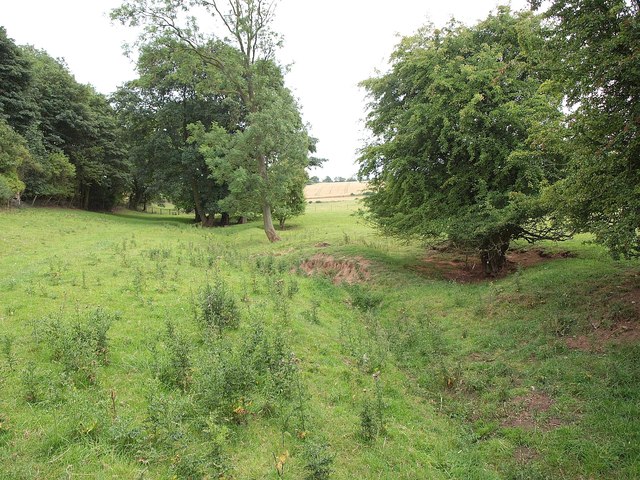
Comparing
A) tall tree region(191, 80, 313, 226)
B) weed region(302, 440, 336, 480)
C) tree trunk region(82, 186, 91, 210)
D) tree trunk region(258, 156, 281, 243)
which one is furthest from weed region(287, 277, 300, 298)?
tree trunk region(82, 186, 91, 210)

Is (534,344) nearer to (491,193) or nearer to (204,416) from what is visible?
(491,193)

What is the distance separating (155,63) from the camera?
82.6ft

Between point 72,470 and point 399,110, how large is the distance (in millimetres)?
14636

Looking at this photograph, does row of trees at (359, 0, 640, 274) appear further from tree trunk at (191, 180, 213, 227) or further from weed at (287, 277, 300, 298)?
tree trunk at (191, 180, 213, 227)

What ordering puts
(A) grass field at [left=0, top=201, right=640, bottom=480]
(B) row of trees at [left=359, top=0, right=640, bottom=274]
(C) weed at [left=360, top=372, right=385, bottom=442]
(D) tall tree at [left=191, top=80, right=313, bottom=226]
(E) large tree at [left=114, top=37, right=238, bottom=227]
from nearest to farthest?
(A) grass field at [left=0, top=201, right=640, bottom=480] → (C) weed at [left=360, top=372, right=385, bottom=442] → (B) row of trees at [left=359, top=0, right=640, bottom=274] → (D) tall tree at [left=191, top=80, right=313, bottom=226] → (E) large tree at [left=114, top=37, right=238, bottom=227]

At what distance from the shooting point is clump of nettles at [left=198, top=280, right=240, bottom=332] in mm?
8125

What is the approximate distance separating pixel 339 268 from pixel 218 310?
8.51 metres

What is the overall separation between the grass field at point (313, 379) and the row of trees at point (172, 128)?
14612mm

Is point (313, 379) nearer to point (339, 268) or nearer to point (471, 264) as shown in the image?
point (339, 268)

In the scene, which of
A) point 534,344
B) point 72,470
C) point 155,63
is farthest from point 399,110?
point 155,63

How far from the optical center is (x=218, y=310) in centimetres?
850

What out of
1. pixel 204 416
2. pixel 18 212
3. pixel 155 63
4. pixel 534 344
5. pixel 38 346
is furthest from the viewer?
pixel 18 212

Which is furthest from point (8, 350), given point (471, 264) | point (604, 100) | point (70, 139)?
point (70, 139)

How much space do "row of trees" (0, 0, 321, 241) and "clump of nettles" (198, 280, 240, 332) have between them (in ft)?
52.5
